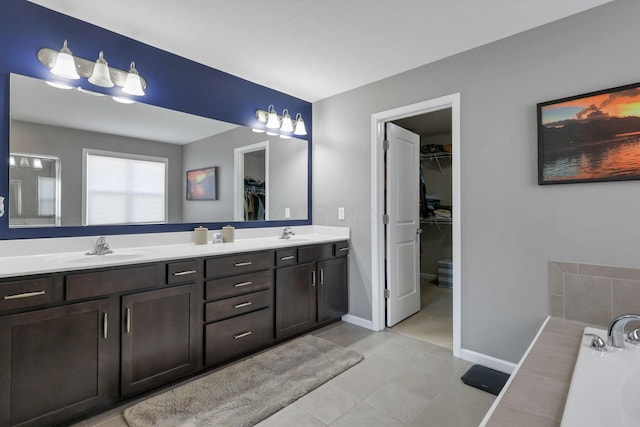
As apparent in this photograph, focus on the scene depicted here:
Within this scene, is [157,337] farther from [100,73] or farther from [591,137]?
[591,137]

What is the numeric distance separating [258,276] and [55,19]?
2.14 metres

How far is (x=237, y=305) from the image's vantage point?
2318mm

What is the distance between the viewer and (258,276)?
2459mm

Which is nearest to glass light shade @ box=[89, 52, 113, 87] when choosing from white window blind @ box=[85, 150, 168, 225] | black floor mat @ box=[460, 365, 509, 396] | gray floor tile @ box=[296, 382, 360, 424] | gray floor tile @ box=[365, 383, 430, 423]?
white window blind @ box=[85, 150, 168, 225]

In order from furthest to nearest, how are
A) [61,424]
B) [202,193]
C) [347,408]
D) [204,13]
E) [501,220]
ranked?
[202,193] → [501,220] → [204,13] → [347,408] → [61,424]

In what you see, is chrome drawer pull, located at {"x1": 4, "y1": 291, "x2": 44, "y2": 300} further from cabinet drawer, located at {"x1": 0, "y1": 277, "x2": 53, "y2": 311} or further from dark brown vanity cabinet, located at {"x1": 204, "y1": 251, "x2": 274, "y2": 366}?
dark brown vanity cabinet, located at {"x1": 204, "y1": 251, "x2": 274, "y2": 366}

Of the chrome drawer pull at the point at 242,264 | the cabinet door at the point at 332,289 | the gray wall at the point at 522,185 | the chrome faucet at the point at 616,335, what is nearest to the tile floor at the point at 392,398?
the gray wall at the point at 522,185

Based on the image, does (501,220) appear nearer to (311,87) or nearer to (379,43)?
(379,43)

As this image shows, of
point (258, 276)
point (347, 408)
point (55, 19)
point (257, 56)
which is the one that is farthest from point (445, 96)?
point (55, 19)

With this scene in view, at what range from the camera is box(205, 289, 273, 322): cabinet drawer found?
85.7 inches

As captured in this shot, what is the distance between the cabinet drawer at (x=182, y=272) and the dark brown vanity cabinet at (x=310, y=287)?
715 mm

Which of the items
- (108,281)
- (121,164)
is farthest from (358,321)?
(121,164)

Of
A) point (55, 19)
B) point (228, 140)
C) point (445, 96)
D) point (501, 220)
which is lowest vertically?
point (501, 220)

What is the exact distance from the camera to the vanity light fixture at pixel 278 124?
311cm
